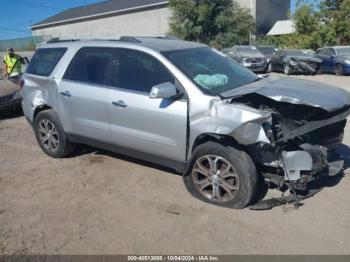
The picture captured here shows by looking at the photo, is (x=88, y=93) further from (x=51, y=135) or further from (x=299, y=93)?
(x=299, y=93)

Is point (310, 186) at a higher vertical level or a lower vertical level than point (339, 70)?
higher

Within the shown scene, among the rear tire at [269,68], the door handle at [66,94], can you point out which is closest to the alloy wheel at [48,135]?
the door handle at [66,94]

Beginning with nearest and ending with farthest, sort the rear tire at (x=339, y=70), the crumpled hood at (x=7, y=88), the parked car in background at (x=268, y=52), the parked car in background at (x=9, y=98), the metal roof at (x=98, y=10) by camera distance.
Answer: the parked car in background at (x=9, y=98), the crumpled hood at (x=7, y=88), the rear tire at (x=339, y=70), the parked car in background at (x=268, y=52), the metal roof at (x=98, y=10)

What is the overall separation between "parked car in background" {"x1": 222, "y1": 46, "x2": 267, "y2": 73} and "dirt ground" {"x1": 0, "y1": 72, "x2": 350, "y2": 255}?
15.9 meters

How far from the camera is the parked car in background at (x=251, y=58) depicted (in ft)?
68.0

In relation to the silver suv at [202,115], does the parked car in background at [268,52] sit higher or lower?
lower

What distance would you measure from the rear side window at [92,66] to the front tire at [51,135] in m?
0.72

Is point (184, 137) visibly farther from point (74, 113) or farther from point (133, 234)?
point (74, 113)

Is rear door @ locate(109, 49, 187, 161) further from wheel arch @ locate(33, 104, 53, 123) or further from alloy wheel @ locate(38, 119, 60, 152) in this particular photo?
wheel arch @ locate(33, 104, 53, 123)

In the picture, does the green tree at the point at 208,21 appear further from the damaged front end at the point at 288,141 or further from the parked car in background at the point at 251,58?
the damaged front end at the point at 288,141

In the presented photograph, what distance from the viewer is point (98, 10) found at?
154ft

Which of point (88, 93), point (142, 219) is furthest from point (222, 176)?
point (88, 93)

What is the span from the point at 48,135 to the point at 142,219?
108 inches

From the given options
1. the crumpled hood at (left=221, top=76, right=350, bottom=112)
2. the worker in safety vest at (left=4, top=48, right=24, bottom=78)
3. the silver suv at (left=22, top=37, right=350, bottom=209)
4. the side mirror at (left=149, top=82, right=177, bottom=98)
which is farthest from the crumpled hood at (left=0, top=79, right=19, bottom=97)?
the crumpled hood at (left=221, top=76, right=350, bottom=112)
